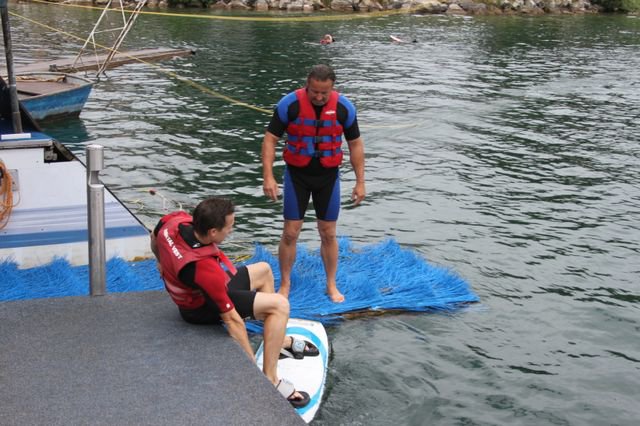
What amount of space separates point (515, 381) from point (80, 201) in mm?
5021

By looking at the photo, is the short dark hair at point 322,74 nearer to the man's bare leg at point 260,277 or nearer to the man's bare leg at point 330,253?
the man's bare leg at point 330,253

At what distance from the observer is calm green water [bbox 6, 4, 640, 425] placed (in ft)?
23.8

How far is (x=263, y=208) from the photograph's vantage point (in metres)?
11.9

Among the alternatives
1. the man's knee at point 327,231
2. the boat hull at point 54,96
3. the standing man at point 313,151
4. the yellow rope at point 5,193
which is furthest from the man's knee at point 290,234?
the boat hull at point 54,96

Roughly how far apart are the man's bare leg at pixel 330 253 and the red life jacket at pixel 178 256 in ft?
6.85

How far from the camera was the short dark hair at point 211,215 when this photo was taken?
564 cm

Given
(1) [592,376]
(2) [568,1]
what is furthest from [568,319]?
(2) [568,1]

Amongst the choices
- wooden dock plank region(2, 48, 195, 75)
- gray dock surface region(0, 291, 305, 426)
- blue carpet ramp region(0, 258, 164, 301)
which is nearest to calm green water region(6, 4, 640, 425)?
wooden dock plank region(2, 48, 195, 75)

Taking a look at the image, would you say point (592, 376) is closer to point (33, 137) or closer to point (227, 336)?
point (227, 336)

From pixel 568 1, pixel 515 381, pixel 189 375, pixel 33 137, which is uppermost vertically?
pixel 568 1

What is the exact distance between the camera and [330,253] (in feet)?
26.8

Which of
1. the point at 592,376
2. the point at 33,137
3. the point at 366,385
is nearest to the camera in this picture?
the point at 366,385

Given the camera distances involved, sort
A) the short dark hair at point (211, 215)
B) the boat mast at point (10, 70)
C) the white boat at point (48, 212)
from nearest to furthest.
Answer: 1. the short dark hair at point (211, 215)
2. the white boat at point (48, 212)
3. the boat mast at point (10, 70)

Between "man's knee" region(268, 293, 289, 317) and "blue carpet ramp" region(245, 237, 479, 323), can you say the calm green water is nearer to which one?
"blue carpet ramp" region(245, 237, 479, 323)
